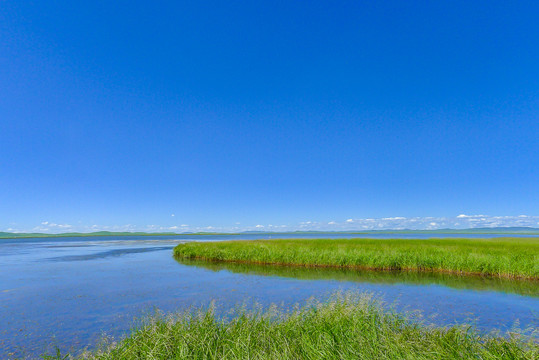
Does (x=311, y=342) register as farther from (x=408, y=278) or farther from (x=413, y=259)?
(x=413, y=259)

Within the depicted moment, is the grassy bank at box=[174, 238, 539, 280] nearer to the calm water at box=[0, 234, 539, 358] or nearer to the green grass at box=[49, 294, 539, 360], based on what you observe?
the calm water at box=[0, 234, 539, 358]

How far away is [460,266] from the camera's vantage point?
80.4 ft

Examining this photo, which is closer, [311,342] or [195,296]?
[311,342]

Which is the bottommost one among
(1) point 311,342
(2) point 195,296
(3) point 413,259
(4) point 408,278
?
(4) point 408,278

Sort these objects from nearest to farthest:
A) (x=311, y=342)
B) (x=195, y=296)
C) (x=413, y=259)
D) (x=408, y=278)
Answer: (x=311, y=342), (x=195, y=296), (x=408, y=278), (x=413, y=259)

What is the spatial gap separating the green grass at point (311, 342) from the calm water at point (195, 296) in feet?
13.8

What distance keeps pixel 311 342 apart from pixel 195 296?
11.3 m

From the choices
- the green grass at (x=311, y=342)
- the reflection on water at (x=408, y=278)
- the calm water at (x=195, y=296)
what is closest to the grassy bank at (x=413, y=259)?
the reflection on water at (x=408, y=278)

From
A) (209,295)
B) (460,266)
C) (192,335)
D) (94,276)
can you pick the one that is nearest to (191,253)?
(94,276)

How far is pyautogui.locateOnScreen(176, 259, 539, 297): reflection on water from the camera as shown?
738 inches

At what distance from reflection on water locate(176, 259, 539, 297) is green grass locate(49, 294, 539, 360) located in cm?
1350

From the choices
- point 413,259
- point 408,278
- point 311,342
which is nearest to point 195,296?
point 311,342

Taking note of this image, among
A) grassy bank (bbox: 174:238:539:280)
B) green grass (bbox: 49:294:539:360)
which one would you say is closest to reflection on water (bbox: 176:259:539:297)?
grassy bank (bbox: 174:238:539:280)

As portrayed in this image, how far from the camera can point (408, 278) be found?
22312 mm
